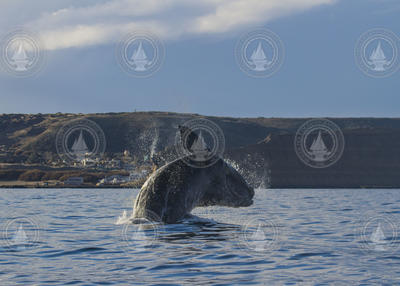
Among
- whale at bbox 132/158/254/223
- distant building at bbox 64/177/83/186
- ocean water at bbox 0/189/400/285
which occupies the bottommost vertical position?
ocean water at bbox 0/189/400/285

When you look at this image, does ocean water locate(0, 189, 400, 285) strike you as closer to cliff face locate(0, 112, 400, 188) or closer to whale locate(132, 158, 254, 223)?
whale locate(132, 158, 254, 223)

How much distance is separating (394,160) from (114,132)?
81.6 metres

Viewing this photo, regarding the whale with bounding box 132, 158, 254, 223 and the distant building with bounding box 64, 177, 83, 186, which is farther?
the distant building with bounding box 64, 177, 83, 186

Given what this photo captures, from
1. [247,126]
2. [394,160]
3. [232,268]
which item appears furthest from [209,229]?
[247,126]

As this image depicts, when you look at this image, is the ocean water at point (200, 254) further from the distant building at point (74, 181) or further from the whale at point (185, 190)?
the distant building at point (74, 181)

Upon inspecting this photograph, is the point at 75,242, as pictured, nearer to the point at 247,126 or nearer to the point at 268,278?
the point at 268,278

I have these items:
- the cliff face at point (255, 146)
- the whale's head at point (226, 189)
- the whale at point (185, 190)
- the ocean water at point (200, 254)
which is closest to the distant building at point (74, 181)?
the cliff face at point (255, 146)

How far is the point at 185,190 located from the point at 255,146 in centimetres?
9011

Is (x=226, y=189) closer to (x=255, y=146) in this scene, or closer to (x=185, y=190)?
(x=185, y=190)

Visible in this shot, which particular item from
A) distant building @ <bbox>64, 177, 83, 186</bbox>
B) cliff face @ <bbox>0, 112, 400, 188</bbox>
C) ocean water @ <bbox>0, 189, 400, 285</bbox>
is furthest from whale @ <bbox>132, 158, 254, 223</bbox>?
distant building @ <bbox>64, 177, 83, 186</bbox>

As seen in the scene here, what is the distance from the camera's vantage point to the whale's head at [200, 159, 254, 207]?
16.0 m

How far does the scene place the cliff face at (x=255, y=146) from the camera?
336ft

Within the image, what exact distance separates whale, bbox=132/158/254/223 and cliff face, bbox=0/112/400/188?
49940 millimetres

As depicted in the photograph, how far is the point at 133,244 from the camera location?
47.0 feet
